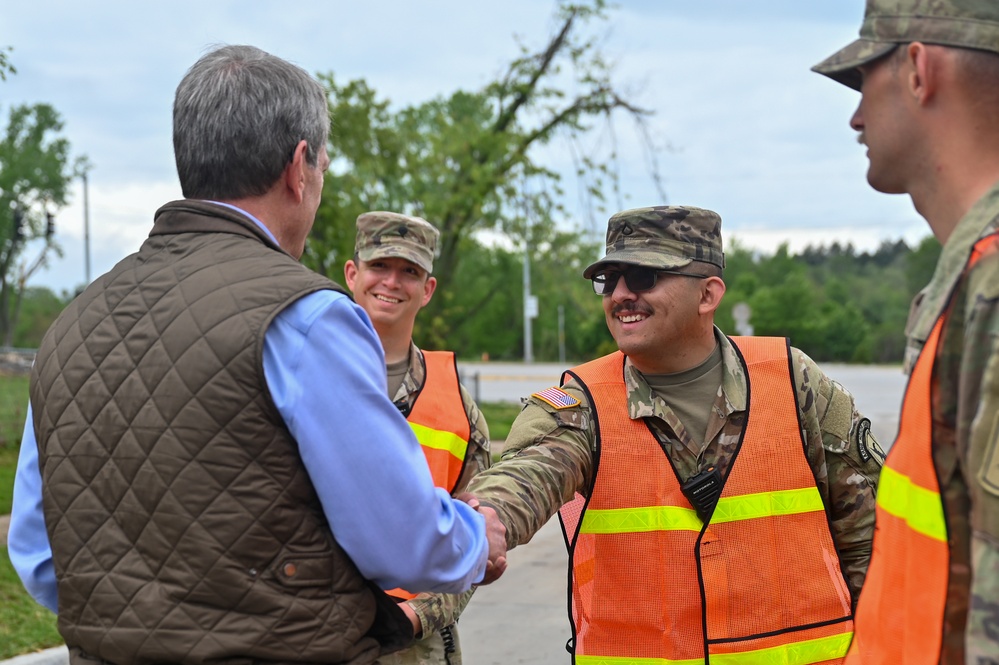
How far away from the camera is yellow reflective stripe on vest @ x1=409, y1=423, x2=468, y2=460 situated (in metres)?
4.00

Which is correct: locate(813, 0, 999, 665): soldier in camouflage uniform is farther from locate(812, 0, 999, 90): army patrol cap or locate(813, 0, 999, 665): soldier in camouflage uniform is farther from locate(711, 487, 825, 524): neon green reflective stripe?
locate(711, 487, 825, 524): neon green reflective stripe

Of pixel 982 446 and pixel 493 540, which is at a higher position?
pixel 982 446

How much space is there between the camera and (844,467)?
328 cm

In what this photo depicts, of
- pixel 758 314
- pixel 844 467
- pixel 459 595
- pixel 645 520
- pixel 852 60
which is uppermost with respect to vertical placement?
pixel 852 60

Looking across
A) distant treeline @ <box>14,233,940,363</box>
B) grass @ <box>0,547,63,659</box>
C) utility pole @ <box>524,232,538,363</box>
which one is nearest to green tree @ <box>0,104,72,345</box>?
distant treeline @ <box>14,233,940,363</box>

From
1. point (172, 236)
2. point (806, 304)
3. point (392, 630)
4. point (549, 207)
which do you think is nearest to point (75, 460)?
point (172, 236)

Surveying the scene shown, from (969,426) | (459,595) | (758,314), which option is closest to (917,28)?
(969,426)

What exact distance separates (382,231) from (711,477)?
1933mm

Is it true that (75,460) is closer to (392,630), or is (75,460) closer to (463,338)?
(392,630)

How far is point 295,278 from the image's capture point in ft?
6.72

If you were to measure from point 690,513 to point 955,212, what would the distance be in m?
1.52

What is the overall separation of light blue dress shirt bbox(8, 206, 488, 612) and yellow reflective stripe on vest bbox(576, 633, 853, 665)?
118cm

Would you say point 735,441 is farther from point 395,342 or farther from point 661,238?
point 395,342

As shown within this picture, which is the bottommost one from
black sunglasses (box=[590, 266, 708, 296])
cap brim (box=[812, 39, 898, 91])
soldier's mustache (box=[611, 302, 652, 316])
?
soldier's mustache (box=[611, 302, 652, 316])
